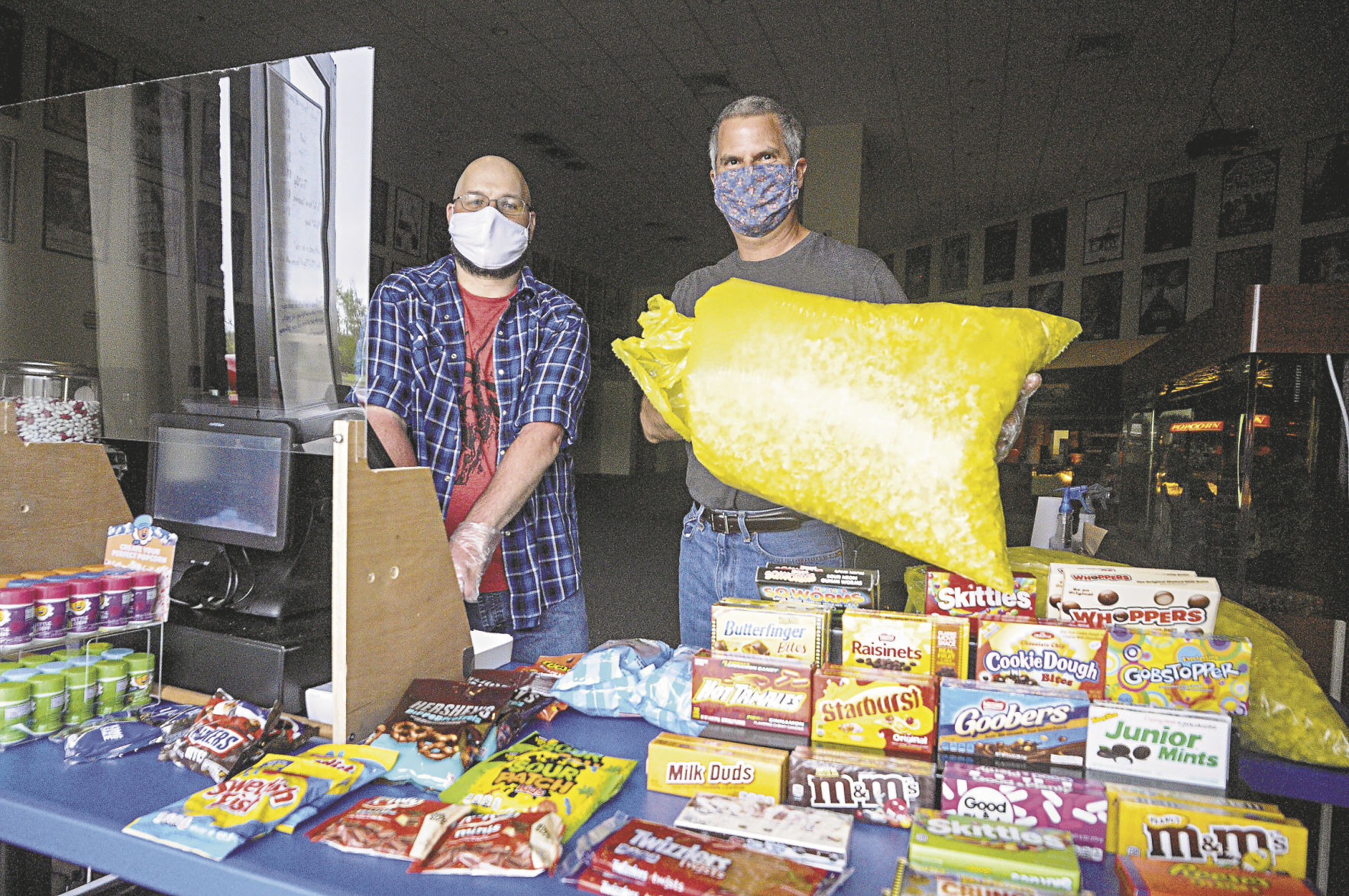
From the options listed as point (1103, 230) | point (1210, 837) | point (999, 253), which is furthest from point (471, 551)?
point (999, 253)

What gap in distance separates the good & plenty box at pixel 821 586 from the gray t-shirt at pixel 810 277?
42 cm

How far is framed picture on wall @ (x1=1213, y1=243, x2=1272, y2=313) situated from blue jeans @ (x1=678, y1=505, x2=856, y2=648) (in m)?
5.12

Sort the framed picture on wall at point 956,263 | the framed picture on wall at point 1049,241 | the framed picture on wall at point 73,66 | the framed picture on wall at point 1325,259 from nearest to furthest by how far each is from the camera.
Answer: the framed picture on wall at point 73,66, the framed picture on wall at point 1325,259, the framed picture on wall at point 1049,241, the framed picture on wall at point 956,263

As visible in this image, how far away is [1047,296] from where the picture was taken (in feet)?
21.5

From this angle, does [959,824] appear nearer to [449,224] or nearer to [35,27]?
[449,224]

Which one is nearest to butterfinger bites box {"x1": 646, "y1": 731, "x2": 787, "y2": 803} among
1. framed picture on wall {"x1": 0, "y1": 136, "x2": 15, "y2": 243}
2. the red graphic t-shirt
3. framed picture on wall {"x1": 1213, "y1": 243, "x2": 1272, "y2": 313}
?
the red graphic t-shirt

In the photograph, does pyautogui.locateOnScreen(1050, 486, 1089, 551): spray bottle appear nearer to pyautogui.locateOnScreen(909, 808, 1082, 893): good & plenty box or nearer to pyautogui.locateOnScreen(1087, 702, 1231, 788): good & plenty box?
pyautogui.locateOnScreen(1087, 702, 1231, 788): good & plenty box

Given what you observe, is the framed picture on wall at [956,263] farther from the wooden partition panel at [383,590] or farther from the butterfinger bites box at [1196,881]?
the butterfinger bites box at [1196,881]

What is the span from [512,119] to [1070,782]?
17.3 feet

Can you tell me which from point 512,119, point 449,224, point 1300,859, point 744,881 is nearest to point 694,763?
point 744,881

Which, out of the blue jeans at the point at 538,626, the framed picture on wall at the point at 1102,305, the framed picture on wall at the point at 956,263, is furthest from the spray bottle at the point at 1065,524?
the framed picture on wall at the point at 956,263

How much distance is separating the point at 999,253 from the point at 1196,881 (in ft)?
22.9

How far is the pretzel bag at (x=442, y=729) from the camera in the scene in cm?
84

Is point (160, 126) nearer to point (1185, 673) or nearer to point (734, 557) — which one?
point (734, 557)
